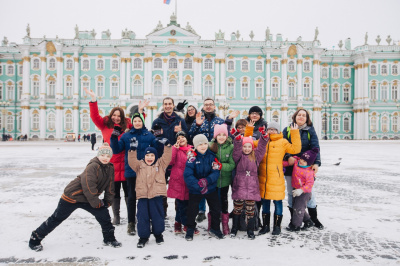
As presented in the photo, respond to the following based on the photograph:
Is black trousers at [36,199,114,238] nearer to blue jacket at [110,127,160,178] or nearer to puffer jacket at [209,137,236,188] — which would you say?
blue jacket at [110,127,160,178]

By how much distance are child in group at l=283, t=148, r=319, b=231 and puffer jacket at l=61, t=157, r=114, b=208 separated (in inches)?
105

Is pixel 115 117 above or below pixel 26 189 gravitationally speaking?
above

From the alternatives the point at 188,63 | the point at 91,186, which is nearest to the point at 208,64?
the point at 188,63

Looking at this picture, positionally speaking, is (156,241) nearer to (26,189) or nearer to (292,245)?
(292,245)

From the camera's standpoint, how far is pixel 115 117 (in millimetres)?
5133

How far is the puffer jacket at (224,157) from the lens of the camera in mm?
4590

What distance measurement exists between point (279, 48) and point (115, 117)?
37.8 metres

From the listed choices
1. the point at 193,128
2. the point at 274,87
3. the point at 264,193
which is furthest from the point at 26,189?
the point at 274,87

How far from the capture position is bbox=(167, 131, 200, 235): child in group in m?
4.66

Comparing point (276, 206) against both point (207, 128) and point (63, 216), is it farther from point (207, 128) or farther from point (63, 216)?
point (63, 216)

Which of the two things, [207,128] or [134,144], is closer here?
[134,144]

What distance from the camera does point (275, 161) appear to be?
462 cm

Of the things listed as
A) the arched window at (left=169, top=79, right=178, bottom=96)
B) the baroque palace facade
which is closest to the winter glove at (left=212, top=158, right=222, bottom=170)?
the baroque palace facade

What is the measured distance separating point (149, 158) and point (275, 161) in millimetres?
1854
